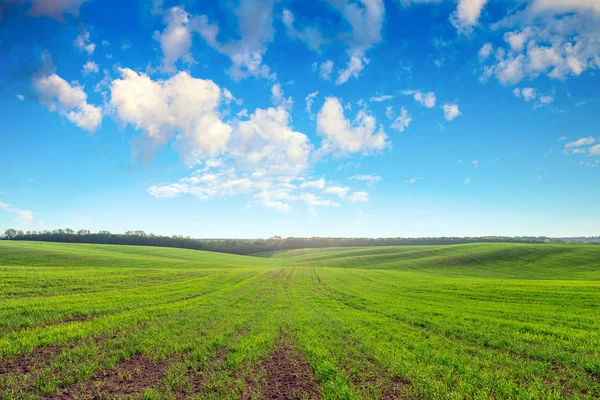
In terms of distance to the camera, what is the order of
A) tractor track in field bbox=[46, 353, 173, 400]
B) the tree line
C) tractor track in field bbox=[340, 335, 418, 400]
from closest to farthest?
tractor track in field bbox=[46, 353, 173, 400], tractor track in field bbox=[340, 335, 418, 400], the tree line

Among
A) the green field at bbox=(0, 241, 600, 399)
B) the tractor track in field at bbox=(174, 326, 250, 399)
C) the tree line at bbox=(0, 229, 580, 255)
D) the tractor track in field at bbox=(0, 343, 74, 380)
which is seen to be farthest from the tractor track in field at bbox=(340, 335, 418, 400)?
the tree line at bbox=(0, 229, 580, 255)

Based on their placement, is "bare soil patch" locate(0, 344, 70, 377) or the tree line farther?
the tree line

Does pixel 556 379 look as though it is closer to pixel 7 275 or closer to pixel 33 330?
pixel 33 330

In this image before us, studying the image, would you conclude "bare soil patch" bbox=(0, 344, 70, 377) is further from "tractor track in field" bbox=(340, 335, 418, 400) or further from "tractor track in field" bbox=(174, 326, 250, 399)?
"tractor track in field" bbox=(340, 335, 418, 400)

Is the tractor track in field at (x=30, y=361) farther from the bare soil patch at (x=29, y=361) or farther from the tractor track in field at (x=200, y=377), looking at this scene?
the tractor track in field at (x=200, y=377)

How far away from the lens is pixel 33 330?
41.9 ft

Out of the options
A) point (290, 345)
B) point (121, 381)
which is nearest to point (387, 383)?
point (290, 345)

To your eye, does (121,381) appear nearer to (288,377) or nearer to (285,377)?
(285,377)

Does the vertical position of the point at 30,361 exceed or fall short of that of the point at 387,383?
it exceeds it

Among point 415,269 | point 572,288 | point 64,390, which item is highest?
point 64,390

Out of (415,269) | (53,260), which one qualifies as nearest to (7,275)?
(53,260)

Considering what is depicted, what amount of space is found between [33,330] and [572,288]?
41.4 metres

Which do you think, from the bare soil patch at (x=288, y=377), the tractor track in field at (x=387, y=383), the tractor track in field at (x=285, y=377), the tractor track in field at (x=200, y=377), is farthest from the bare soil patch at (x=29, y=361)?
the tractor track in field at (x=387, y=383)

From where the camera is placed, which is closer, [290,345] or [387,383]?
[387,383]
